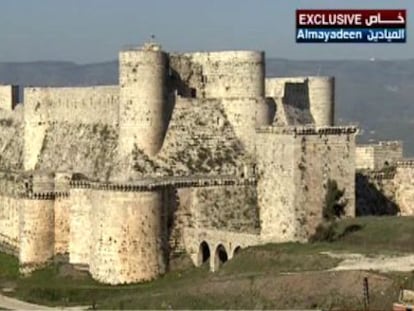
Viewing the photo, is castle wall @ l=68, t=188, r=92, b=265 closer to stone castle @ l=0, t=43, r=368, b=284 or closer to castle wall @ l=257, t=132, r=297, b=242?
stone castle @ l=0, t=43, r=368, b=284

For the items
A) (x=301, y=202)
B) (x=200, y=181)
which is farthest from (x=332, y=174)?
(x=200, y=181)

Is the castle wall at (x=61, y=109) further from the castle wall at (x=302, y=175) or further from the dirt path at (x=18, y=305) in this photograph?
the dirt path at (x=18, y=305)

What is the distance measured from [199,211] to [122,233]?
433 cm

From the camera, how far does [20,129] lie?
86.6 meters

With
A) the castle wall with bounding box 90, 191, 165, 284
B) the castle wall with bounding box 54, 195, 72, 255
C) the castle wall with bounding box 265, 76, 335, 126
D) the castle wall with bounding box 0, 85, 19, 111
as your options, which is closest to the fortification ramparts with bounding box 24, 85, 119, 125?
the castle wall with bounding box 54, 195, 72, 255

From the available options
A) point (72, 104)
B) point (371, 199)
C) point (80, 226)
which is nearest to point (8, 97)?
point (72, 104)

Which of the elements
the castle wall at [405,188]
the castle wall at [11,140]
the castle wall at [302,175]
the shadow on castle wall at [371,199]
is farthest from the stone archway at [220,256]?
the castle wall at [11,140]

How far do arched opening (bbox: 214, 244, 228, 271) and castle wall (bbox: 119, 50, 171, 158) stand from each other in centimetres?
748

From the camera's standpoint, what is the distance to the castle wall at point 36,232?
2731 inches

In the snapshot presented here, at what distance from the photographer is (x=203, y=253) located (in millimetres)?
65250

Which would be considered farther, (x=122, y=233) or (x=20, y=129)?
(x=20, y=129)

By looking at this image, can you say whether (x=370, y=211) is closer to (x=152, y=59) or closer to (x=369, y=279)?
(x=152, y=59)

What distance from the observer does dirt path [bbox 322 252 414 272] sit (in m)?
51.9

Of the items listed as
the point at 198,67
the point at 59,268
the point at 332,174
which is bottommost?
the point at 59,268
